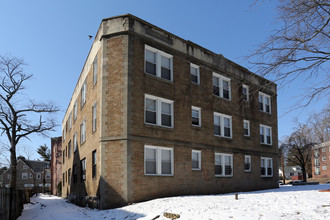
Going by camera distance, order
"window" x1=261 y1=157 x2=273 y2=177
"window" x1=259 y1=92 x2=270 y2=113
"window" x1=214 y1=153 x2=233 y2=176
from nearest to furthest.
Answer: "window" x1=214 y1=153 x2=233 y2=176
"window" x1=261 y1=157 x2=273 y2=177
"window" x1=259 y1=92 x2=270 y2=113

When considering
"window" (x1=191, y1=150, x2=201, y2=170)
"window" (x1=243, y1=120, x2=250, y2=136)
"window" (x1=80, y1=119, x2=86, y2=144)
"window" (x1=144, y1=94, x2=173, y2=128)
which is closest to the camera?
"window" (x1=144, y1=94, x2=173, y2=128)

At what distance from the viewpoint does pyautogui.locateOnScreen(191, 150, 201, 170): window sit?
2034cm

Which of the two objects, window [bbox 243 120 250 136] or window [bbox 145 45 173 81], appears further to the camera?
window [bbox 243 120 250 136]

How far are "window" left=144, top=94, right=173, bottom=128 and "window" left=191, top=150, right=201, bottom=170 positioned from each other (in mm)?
2779

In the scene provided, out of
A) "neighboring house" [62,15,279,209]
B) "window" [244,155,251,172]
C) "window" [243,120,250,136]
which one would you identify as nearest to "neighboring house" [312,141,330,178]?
"window" [243,120,250,136]

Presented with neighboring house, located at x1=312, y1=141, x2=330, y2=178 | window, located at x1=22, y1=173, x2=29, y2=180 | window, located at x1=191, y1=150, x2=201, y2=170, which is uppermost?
window, located at x1=191, y1=150, x2=201, y2=170

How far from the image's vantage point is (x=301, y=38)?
7.93m

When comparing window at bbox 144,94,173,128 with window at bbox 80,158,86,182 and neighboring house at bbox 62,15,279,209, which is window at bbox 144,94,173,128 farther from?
window at bbox 80,158,86,182

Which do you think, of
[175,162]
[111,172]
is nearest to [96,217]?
[111,172]

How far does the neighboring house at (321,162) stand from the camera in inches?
2995

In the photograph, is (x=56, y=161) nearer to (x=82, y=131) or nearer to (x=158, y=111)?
(x=82, y=131)

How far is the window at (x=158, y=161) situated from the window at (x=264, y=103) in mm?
13495

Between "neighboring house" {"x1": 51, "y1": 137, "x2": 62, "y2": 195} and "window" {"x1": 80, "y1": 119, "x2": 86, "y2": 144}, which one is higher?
"window" {"x1": 80, "y1": 119, "x2": 86, "y2": 144}

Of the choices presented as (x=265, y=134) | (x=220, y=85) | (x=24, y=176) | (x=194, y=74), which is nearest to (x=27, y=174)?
(x=24, y=176)
